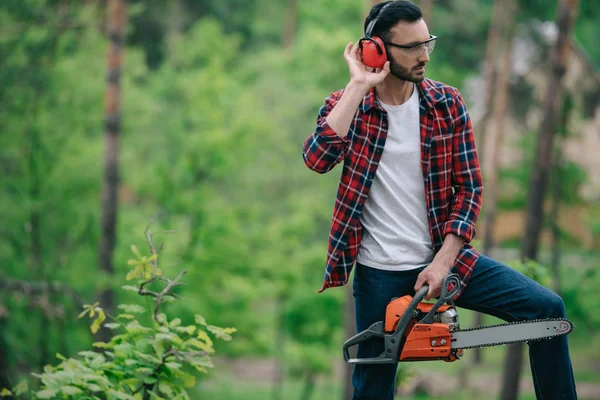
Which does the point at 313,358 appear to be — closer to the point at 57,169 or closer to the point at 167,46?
the point at 57,169

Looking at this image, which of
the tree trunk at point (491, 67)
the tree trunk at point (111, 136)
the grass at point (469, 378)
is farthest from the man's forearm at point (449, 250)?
the tree trunk at point (491, 67)

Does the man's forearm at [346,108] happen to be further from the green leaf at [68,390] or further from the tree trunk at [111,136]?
the tree trunk at [111,136]

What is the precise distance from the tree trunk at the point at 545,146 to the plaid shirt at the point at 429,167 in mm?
8957

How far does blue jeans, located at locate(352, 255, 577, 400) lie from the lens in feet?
10.2

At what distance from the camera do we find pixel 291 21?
3184 centimetres

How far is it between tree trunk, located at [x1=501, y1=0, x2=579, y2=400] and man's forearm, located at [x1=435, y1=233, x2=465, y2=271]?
906 centimetres

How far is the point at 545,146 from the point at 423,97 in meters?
9.41

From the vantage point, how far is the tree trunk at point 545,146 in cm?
1149

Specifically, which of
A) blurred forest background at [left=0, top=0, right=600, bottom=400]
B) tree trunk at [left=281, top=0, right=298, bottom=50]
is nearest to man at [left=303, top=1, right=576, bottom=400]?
blurred forest background at [left=0, top=0, right=600, bottom=400]

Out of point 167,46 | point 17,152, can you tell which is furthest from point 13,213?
point 167,46

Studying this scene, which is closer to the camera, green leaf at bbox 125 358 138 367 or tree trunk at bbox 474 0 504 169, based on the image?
green leaf at bbox 125 358 138 367

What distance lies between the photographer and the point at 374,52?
3.18m

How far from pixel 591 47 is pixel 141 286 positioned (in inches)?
1151

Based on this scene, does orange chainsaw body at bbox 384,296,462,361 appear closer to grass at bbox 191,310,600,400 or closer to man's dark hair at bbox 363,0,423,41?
man's dark hair at bbox 363,0,423,41
